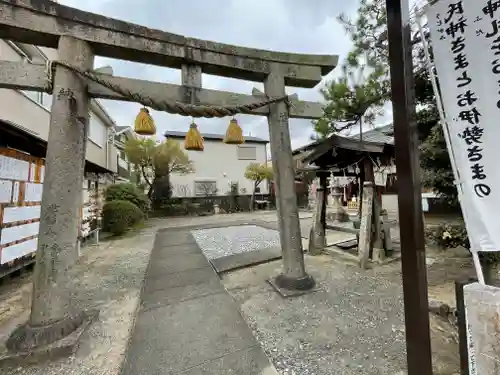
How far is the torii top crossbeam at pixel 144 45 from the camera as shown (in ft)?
8.98

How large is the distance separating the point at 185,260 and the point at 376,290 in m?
4.14

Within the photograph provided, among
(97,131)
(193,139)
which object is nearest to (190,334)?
(193,139)

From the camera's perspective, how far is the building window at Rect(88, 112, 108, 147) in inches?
427

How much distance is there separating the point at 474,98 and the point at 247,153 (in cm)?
2119

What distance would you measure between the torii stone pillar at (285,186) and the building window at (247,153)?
18138 millimetres

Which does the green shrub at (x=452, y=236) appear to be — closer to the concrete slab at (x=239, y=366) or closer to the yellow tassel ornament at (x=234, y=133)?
the concrete slab at (x=239, y=366)

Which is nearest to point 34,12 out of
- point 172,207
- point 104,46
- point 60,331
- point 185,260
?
point 104,46

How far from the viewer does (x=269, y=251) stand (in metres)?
6.27

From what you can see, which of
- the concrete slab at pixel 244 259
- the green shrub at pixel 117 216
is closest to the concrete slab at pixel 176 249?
the concrete slab at pixel 244 259

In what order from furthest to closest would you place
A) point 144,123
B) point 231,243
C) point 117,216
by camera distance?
point 117,216
point 231,243
point 144,123

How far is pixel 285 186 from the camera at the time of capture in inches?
153

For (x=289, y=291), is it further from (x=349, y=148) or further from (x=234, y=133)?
(x=349, y=148)

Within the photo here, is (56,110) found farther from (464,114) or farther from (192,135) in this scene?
(464,114)

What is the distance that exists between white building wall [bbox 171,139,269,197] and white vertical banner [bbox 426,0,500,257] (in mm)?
19363
